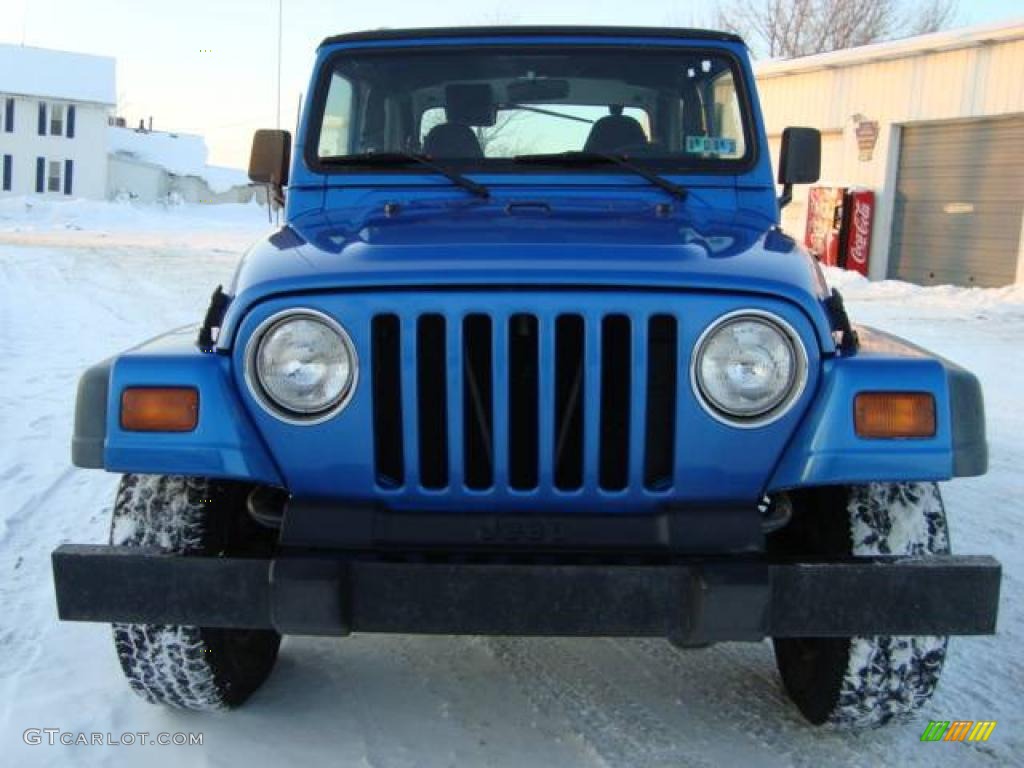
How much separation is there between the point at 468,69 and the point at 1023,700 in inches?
108

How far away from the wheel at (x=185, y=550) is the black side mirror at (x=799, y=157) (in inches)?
93.7

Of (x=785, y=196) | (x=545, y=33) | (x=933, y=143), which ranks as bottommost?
(x=785, y=196)

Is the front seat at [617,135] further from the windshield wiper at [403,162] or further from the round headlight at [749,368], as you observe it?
the round headlight at [749,368]

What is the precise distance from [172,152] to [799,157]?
66364 millimetres

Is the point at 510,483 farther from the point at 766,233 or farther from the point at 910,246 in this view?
the point at 910,246

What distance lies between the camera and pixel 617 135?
365 centimetres

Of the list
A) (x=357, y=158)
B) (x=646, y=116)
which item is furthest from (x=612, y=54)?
(x=357, y=158)

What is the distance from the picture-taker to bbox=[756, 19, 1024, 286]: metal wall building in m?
15.6

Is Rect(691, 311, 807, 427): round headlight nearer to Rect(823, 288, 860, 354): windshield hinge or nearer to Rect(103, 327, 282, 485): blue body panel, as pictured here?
Rect(823, 288, 860, 354): windshield hinge

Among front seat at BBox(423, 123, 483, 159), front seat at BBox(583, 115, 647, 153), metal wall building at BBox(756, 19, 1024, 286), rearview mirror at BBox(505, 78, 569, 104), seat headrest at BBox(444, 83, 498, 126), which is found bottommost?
front seat at BBox(423, 123, 483, 159)

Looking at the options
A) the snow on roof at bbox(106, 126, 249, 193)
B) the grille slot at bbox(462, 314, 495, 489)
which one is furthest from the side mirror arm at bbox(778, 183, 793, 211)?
the snow on roof at bbox(106, 126, 249, 193)

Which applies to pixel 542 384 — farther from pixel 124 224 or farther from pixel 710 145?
pixel 124 224

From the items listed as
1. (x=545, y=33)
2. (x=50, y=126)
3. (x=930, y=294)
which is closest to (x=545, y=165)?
(x=545, y=33)

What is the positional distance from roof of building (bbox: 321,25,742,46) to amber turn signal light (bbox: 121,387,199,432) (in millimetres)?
1853
